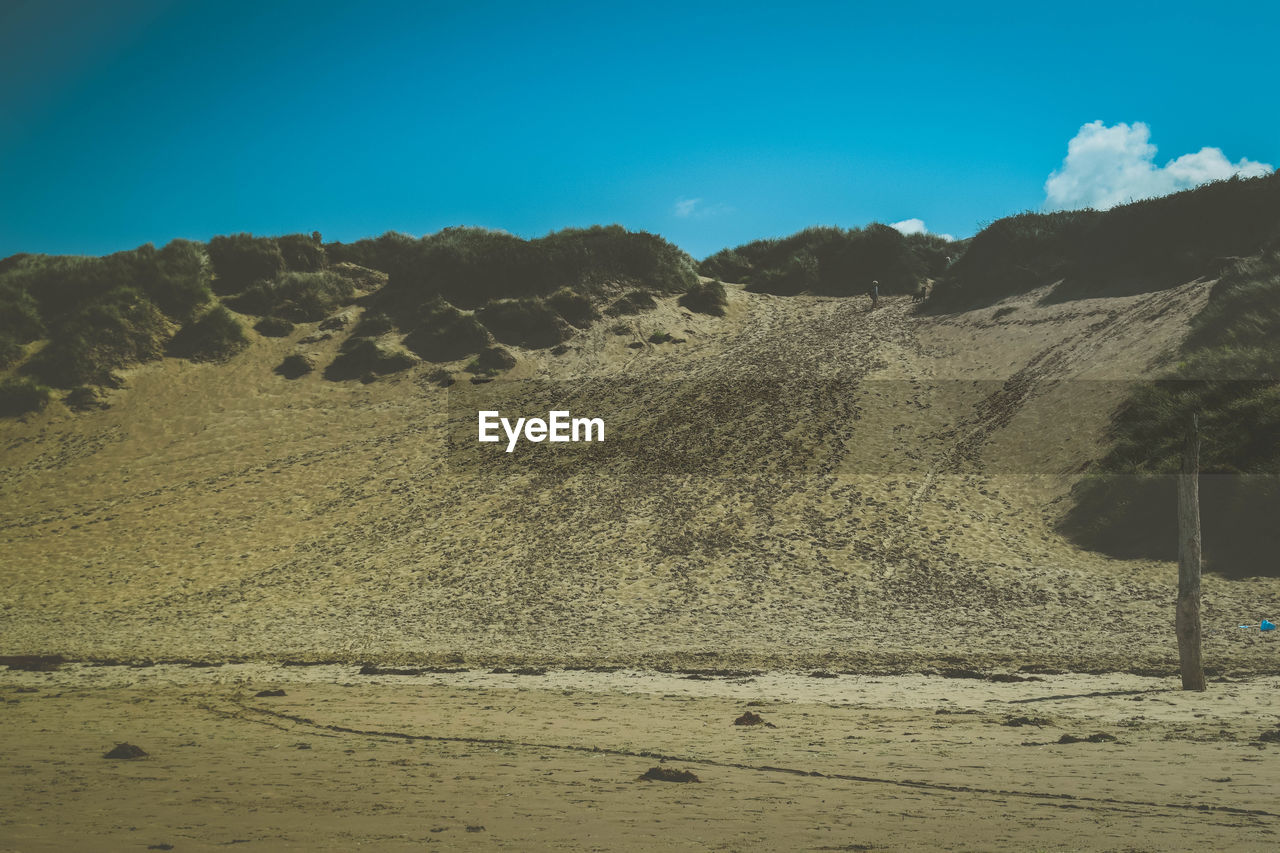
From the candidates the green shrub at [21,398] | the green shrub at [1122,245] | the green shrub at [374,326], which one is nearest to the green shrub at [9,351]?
the green shrub at [21,398]

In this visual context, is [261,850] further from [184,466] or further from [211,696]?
[184,466]

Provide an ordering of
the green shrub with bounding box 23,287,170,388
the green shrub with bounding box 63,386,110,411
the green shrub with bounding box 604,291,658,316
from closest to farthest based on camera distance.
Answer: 1. the green shrub with bounding box 63,386,110,411
2. the green shrub with bounding box 23,287,170,388
3. the green shrub with bounding box 604,291,658,316

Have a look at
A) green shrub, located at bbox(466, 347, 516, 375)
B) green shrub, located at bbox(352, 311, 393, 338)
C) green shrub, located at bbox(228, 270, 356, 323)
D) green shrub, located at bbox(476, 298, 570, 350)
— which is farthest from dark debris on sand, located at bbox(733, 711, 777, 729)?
green shrub, located at bbox(228, 270, 356, 323)

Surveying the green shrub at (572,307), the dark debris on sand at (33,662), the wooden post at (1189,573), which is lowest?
the dark debris on sand at (33,662)

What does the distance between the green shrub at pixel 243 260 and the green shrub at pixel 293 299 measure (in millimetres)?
1592

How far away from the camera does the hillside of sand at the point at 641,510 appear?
17.2 m

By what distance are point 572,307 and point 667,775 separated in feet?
118

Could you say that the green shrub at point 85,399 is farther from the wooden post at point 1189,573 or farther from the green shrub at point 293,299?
the wooden post at point 1189,573

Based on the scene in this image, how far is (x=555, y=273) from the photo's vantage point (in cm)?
4453

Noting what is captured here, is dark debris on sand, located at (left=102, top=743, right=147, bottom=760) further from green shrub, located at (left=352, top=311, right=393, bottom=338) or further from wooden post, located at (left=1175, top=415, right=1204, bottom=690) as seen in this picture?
green shrub, located at (left=352, top=311, right=393, bottom=338)

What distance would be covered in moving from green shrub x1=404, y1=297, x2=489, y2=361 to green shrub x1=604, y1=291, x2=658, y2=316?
652 centimetres

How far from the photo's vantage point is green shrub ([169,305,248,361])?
40.6 m

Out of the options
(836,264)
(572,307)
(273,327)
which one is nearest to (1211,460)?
(572,307)

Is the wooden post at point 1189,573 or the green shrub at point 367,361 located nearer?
the wooden post at point 1189,573
